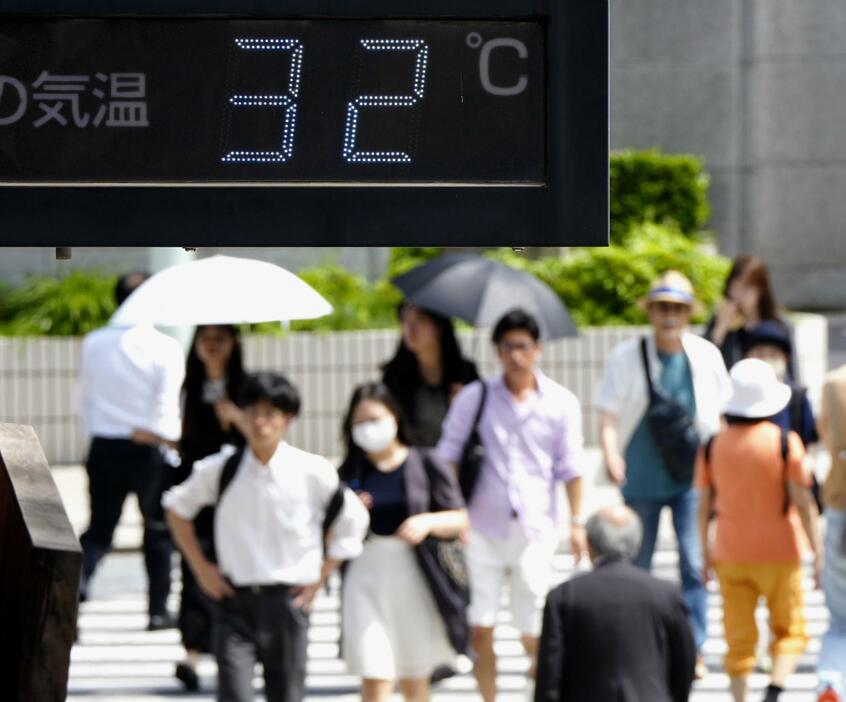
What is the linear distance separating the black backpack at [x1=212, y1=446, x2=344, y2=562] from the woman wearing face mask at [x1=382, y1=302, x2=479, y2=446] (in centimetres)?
193

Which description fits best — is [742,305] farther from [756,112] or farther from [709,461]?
[756,112]

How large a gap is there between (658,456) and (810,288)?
16.2 meters

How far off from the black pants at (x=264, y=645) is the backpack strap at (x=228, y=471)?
38 cm

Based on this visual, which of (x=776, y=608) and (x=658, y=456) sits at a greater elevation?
(x=658, y=456)

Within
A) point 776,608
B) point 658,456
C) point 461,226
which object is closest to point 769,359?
point 658,456

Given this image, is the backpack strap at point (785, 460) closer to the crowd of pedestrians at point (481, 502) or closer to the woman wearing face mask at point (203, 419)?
the crowd of pedestrians at point (481, 502)

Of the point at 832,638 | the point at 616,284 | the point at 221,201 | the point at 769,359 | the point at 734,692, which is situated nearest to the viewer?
the point at 221,201

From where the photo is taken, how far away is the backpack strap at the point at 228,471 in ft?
23.9

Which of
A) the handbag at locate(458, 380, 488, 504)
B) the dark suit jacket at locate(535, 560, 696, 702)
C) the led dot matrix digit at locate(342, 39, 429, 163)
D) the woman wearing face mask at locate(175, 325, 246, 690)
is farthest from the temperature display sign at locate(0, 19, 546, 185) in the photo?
the woman wearing face mask at locate(175, 325, 246, 690)

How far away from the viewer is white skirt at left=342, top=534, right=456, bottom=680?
7.32 metres

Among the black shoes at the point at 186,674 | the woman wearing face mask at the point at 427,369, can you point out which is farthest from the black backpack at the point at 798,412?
the black shoes at the point at 186,674

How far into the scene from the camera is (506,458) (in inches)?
324

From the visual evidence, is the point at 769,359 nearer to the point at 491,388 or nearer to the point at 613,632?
the point at 491,388

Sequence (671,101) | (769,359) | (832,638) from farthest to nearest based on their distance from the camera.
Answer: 1. (671,101)
2. (769,359)
3. (832,638)
